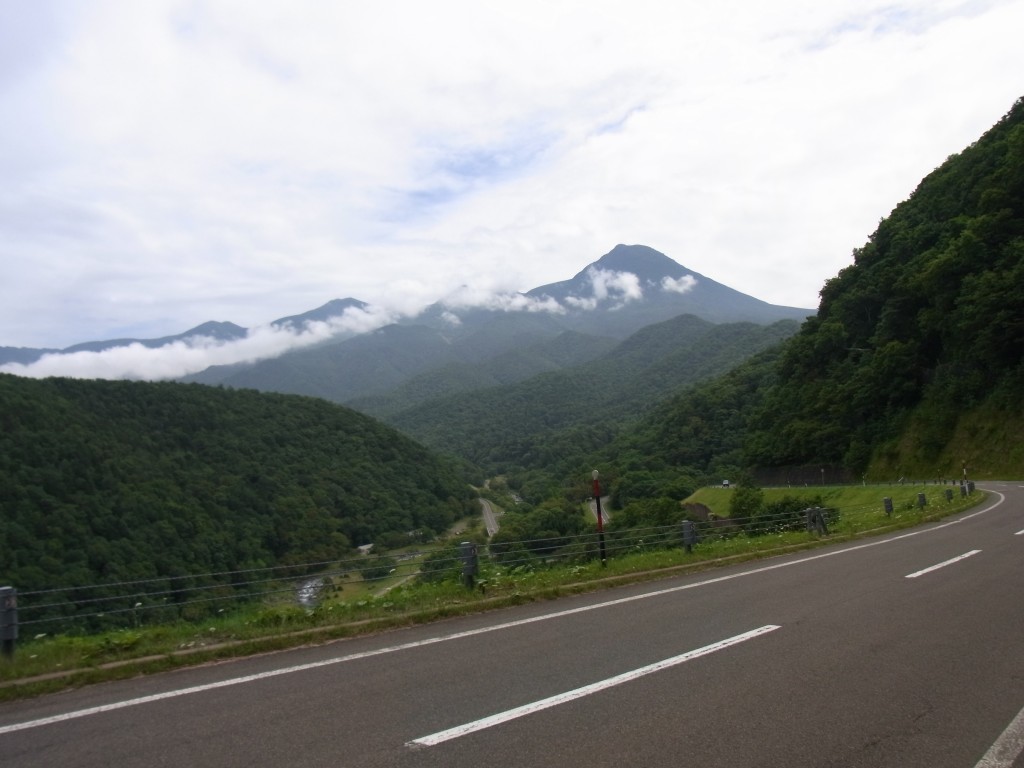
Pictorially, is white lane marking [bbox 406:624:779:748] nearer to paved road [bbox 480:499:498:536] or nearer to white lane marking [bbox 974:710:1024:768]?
white lane marking [bbox 974:710:1024:768]

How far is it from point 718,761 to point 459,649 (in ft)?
11.1

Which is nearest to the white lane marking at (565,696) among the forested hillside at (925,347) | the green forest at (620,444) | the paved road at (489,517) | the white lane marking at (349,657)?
the white lane marking at (349,657)

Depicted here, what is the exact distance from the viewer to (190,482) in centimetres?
6812

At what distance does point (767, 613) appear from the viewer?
845cm

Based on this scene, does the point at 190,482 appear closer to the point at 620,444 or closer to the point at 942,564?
the point at 620,444

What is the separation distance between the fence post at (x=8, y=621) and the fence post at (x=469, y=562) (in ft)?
17.9

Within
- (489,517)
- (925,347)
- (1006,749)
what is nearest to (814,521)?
(1006,749)

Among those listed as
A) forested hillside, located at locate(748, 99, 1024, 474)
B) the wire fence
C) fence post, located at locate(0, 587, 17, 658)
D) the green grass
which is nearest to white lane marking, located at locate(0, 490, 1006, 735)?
the green grass

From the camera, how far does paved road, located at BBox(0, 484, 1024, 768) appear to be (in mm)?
4336

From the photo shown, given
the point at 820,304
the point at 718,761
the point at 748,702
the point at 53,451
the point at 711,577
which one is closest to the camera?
the point at 718,761

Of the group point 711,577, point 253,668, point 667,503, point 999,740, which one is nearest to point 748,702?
point 999,740

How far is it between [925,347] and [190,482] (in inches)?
2565

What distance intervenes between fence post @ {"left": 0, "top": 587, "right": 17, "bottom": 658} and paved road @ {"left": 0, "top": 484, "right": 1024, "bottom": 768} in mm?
1557

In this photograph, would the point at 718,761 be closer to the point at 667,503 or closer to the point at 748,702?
the point at 748,702
